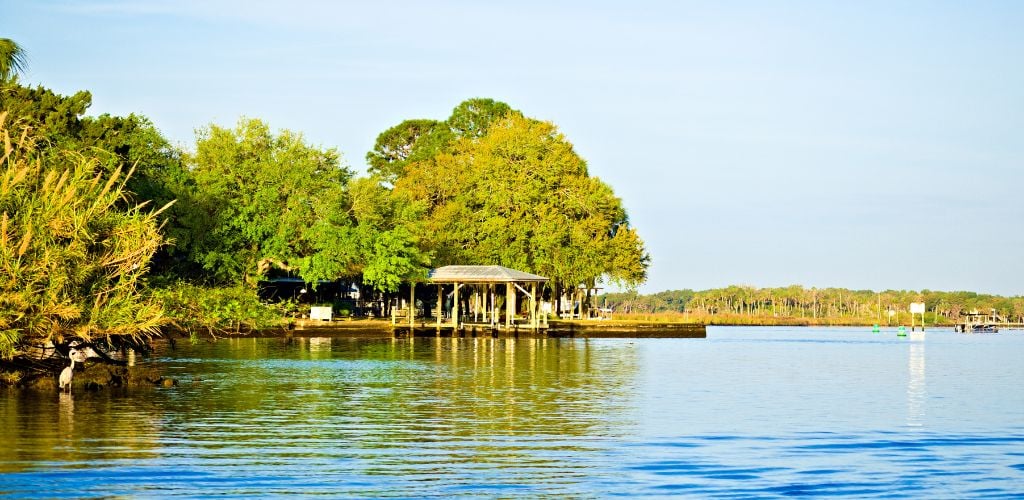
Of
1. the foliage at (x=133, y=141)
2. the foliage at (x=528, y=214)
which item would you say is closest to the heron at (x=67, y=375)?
the foliage at (x=133, y=141)

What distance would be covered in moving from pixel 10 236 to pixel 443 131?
248 ft

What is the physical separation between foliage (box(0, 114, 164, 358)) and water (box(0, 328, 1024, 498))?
1745 millimetres

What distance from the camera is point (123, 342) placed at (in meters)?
28.2

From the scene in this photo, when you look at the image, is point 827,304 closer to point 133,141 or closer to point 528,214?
point 528,214

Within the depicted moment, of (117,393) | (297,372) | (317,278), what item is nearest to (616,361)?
(297,372)

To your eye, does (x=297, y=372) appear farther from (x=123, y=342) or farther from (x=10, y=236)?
(x=10, y=236)

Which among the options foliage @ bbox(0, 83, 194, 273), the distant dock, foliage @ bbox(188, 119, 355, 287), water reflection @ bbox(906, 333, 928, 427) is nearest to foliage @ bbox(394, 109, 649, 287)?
the distant dock

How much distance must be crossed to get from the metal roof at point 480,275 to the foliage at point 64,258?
1531 inches

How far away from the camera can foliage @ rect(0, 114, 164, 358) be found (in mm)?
24328

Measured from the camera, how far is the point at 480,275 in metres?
66.6

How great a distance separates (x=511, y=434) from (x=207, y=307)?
36.2 feet

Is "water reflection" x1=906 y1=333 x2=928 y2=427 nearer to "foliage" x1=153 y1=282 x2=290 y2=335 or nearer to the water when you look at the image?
the water

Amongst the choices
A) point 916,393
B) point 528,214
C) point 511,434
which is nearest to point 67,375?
point 511,434

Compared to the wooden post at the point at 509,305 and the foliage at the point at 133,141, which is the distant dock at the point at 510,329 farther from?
the foliage at the point at 133,141
